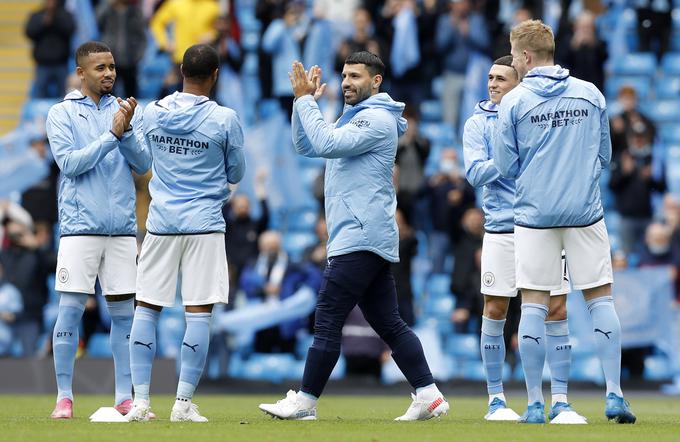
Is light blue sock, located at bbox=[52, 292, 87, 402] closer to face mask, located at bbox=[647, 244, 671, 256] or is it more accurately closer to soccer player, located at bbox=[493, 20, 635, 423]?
soccer player, located at bbox=[493, 20, 635, 423]

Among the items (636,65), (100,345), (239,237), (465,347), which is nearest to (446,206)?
(465,347)

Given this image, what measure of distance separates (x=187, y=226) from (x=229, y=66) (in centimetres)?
1308

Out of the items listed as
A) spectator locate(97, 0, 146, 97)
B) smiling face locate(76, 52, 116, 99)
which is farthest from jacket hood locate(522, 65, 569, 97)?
spectator locate(97, 0, 146, 97)

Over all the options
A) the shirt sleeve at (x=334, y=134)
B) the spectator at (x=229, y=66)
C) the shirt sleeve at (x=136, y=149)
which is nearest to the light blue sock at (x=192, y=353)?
the shirt sleeve at (x=136, y=149)

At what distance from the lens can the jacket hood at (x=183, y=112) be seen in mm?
10109

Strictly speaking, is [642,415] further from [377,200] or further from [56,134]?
[56,134]

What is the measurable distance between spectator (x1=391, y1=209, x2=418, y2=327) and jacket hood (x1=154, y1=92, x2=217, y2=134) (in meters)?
8.38

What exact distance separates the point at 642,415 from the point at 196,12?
12831 millimetres

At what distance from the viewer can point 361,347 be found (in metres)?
18.6

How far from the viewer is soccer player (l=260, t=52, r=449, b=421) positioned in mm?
10117

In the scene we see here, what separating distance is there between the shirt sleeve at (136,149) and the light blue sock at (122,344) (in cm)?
101

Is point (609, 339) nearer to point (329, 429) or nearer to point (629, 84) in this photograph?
point (329, 429)

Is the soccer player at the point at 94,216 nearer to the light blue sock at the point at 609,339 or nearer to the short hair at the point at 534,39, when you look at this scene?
the short hair at the point at 534,39

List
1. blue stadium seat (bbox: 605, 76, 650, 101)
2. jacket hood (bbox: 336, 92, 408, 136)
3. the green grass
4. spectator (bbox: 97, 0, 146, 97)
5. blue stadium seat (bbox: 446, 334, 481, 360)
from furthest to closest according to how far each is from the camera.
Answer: blue stadium seat (bbox: 605, 76, 650, 101)
spectator (bbox: 97, 0, 146, 97)
blue stadium seat (bbox: 446, 334, 481, 360)
jacket hood (bbox: 336, 92, 408, 136)
the green grass
